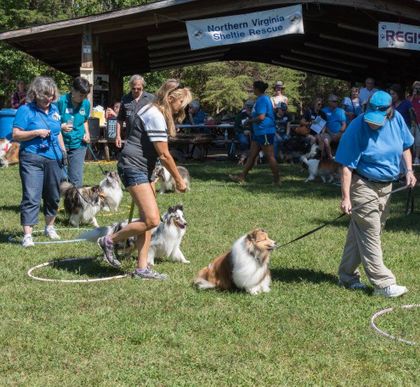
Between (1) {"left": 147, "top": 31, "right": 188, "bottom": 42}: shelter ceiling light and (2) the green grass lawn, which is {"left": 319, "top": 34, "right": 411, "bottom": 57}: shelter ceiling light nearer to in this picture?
(1) {"left": 147, "top": 31, "right": 188, "bottom": 42}: shelter ceiling light

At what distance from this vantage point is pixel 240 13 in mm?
15023

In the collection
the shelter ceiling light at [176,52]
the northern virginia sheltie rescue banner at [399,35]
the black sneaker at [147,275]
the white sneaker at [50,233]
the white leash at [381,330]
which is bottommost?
the white leash at [381,330]

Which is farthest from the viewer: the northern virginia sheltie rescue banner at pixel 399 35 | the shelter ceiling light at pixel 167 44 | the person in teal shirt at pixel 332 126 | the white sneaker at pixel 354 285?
the shelter ceiling light at pixel 167 44

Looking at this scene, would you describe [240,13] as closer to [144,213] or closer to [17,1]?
[144,213]

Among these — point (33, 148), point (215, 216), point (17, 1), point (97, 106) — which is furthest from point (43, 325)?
point (17, 1)

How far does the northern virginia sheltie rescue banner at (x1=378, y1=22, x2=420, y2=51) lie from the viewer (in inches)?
520

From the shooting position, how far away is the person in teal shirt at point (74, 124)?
865cm

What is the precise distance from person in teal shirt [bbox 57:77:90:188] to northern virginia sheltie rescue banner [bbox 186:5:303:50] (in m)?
6.07

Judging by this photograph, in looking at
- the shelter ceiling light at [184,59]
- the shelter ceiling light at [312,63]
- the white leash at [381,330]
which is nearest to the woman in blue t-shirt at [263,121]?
the white leash at [381,330]

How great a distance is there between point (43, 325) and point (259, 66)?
33.6m

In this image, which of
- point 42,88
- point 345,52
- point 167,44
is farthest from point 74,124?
point 345,52

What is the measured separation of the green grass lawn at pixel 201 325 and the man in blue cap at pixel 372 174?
0.33m

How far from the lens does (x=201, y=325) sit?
485cm

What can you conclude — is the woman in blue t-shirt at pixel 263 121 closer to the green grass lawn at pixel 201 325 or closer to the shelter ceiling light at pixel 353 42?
the green grass lawn at pixel 201 325
